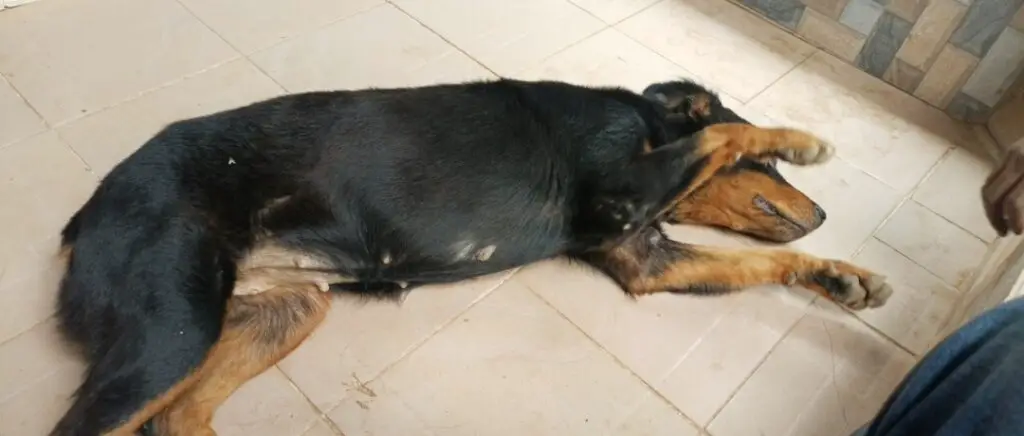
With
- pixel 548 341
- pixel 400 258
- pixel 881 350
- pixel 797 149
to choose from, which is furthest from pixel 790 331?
pixel 400 258

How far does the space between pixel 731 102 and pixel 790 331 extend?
990 mm

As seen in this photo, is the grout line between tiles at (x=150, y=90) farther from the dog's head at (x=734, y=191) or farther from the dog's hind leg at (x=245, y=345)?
the dog's head at (x=734, y=191)

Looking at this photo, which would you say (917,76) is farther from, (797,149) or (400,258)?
(400,258)

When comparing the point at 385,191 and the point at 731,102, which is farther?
the point at 731,102

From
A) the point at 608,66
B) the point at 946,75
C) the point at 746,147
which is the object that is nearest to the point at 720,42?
the point at 608,66

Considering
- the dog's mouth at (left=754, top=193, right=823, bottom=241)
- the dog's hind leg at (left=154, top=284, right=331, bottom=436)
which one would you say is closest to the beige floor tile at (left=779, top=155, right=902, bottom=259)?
the dog's mouth at (left=754, top=193, right=823, bottom=241)

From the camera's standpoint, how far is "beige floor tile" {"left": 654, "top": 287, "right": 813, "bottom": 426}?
1.94 metres

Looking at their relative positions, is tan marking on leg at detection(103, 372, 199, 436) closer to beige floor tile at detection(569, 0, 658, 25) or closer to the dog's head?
the dog's head

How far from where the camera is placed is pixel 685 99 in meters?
2.12

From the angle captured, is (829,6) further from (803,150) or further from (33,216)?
(33,216)

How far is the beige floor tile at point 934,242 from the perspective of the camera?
93.2 inches

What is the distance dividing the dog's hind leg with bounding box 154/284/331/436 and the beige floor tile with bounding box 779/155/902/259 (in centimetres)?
146

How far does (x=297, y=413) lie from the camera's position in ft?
5.87

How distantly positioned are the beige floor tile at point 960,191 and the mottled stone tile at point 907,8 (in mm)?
519
